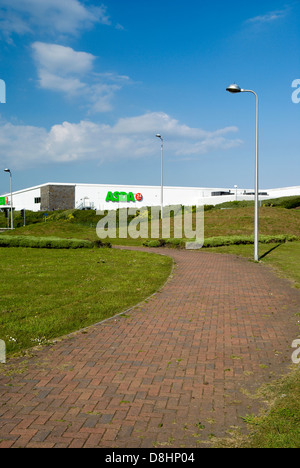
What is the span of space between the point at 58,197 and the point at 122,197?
11.9 m

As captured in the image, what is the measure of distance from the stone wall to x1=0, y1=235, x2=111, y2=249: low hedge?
149 feet

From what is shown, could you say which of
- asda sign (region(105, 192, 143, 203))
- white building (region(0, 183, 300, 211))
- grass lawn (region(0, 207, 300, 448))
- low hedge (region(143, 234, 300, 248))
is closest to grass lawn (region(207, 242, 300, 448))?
grass lawn (region(0, 207, 300, 448))

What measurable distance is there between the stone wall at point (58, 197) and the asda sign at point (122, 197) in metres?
7.01

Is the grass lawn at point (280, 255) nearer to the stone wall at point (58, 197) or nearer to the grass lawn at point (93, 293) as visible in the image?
the grass lawn at point (93, 293)

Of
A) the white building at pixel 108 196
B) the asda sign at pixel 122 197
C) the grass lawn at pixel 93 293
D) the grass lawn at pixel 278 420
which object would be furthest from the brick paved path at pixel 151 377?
the asda sign at pixel 122 197

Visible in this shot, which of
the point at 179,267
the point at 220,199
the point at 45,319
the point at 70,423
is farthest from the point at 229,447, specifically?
the point at 220,199

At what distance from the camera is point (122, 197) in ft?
228

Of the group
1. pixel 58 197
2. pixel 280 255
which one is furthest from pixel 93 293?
pixel 58 197

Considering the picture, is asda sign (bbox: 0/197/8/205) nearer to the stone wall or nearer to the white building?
the white building

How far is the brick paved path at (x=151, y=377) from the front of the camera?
3941 millimetres

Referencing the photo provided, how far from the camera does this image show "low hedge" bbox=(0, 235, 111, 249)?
23.5 meters

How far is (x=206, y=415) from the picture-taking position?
13.9 feet

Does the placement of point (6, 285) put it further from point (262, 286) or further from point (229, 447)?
point (229, 447)

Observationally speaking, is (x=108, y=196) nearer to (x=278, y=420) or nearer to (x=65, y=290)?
(x=65, y=290)
